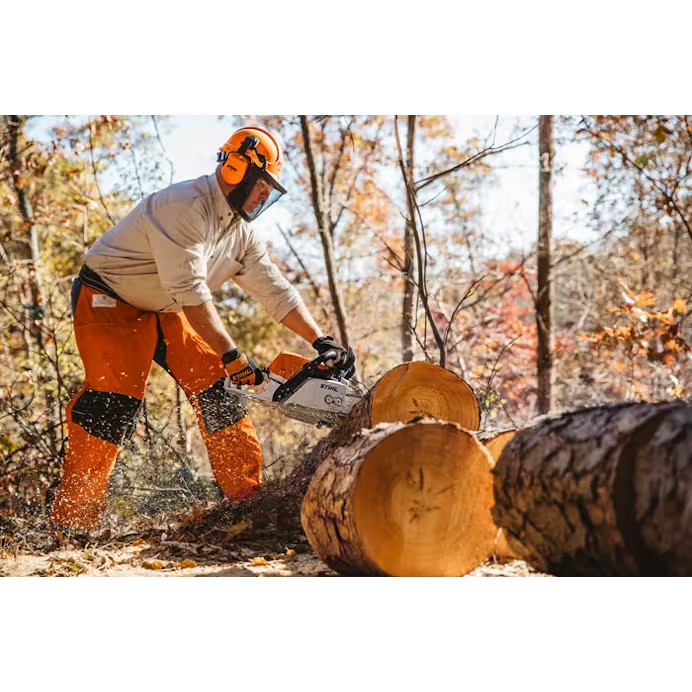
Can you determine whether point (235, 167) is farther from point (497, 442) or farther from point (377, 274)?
point (377, 274)

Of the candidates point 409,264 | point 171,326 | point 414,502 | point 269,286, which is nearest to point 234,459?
point 171,326

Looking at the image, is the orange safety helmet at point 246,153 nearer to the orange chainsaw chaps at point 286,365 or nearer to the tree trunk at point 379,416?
the orange chainsaw chaps at point 286,365

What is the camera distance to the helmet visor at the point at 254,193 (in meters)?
3.90

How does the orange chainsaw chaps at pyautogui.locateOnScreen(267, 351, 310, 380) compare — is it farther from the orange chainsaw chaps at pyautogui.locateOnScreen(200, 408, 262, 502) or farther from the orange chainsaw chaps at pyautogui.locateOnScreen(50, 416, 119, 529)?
the orange chainsaw chaps at pyautogui.locateOnScreen(50, 416, 119, 529)

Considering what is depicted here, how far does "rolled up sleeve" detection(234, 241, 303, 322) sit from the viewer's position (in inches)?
174

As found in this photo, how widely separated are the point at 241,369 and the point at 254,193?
94 centimetres

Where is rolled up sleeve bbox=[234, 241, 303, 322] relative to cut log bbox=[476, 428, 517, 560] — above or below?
above

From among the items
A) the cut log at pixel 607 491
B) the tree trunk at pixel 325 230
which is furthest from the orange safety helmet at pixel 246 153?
the tree trunk at pixel 325 230

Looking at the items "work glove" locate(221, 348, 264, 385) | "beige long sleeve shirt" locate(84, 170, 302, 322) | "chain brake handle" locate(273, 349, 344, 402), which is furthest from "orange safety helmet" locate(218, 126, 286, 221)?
"chain brake handle" locate(273, 349, 344, 402)

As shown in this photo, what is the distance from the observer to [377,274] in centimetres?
1027

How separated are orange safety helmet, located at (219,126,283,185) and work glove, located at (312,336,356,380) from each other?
93 cm

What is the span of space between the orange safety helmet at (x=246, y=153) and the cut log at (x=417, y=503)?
188cm

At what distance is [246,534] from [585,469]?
1.93m
